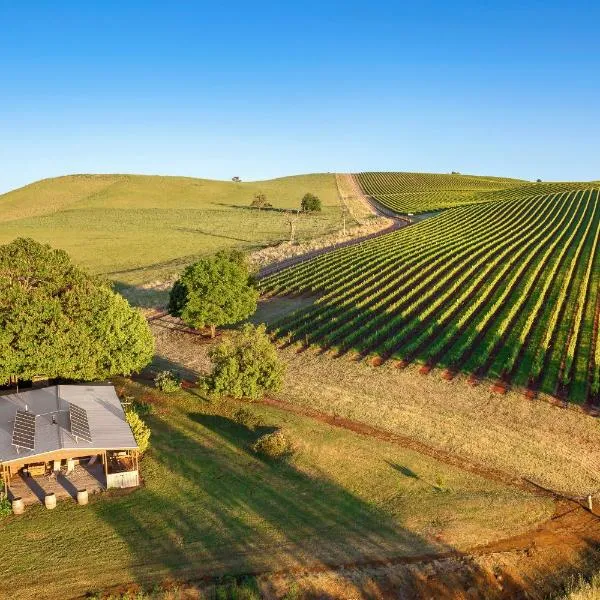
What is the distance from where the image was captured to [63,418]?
26594 mm

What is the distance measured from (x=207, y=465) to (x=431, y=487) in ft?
34.3

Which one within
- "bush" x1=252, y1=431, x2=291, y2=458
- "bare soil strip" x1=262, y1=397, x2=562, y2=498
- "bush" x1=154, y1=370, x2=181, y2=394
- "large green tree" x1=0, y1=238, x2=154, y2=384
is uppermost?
"large green tree" x1=0, y1=238, x2=154, y2=384

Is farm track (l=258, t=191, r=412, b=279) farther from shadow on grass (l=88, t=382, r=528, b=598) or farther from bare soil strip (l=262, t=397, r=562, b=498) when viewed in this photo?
shadow on grass (l=88, t=382, r=528, b=598)

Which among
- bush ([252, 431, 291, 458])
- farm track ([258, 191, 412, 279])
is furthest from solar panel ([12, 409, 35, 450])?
farm track ([258, 191, 412, 279])

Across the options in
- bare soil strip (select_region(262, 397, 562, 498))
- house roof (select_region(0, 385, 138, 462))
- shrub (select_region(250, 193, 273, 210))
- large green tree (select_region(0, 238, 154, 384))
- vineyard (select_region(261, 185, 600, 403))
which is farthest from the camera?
shrub (select_region(250, 193, 273, 210))

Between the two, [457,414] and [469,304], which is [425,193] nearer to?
[469,304]

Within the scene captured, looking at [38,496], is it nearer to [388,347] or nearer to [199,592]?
[199,592]

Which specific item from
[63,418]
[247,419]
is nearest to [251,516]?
[247,419]

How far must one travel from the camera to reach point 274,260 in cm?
8356

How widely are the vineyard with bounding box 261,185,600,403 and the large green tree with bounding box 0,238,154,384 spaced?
17.3 m

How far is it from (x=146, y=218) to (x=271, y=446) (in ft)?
365

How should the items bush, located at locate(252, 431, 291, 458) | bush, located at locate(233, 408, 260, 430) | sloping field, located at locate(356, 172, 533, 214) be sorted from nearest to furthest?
bush, located at locate(252, 431, 291, 458) < bush, located at locate(233, 408, 260, 430) < sloping field, located at locate(356, 172, 533, 214)

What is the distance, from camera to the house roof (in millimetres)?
24203

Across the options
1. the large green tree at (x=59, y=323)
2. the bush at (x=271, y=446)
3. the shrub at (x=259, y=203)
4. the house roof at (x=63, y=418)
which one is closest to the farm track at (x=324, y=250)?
the shrub at (x=259, y=203)
